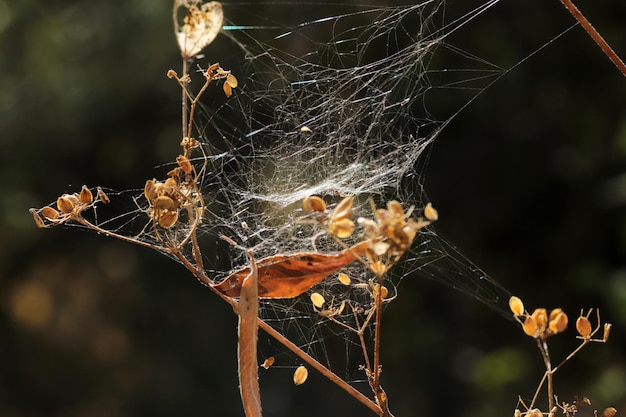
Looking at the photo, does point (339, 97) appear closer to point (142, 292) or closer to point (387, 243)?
point (387, 243)

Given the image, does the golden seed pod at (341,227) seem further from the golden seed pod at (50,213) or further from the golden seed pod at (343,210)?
the golden seed pod at (50,213)

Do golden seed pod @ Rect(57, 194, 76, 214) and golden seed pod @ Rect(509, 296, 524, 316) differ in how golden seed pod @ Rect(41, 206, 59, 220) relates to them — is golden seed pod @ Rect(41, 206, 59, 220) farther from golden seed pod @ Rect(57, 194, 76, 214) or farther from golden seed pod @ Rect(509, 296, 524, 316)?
golden seed pod @ Rect(509, 296, 524, 316)

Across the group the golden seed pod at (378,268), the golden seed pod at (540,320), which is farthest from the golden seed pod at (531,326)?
the golden seed pod at (378,268)

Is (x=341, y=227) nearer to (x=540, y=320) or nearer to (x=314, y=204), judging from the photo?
(x=314, y=204)

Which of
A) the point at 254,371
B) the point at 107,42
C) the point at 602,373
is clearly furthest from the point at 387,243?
the point at 107,42

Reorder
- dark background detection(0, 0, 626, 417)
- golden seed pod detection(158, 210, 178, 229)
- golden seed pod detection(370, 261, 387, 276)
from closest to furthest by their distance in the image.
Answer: golden seed pod detection(370, 261, 387, 276)
golden seed pod detection(158, 210, 178, 229)
dark background detection(0, 0, 626, 417)

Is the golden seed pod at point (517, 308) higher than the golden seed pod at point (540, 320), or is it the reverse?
the golden seed pod at point (540, 320)

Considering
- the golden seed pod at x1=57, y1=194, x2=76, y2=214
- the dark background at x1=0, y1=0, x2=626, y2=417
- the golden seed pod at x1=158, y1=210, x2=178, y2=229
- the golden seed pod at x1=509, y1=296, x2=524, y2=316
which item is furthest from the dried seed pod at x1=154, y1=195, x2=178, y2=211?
the dark background at x1=0, y1=0, x2=626, y2=417
